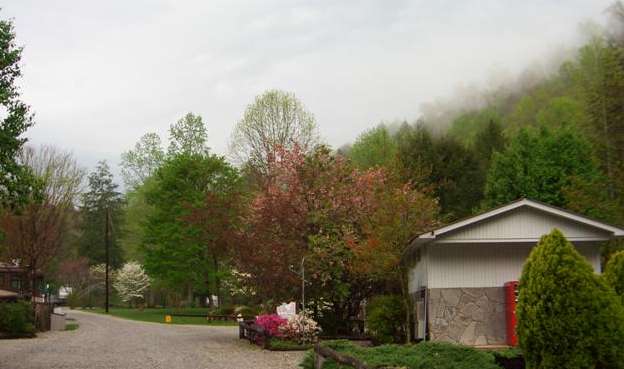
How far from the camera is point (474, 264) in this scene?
23.0 metres

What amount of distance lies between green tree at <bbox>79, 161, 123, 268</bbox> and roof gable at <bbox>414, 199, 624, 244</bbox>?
201ft

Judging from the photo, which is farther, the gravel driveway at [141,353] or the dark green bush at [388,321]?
the dark green bush at [388,321]

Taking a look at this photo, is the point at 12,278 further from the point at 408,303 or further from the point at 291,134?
the point at 408,303

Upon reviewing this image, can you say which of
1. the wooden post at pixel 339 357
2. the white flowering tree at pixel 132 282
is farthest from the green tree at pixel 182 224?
the wooden post at pixel 339 357

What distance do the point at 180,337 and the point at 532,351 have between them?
69.0 feet

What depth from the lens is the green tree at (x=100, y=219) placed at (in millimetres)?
83062

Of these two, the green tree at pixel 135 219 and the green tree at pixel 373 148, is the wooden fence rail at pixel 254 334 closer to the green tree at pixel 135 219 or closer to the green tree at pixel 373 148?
the green tree at pixel 373 148

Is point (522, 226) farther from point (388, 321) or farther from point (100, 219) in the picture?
point (100, 219)

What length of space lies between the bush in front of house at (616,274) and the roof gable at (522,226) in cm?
892

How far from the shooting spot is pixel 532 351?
11.8 metres

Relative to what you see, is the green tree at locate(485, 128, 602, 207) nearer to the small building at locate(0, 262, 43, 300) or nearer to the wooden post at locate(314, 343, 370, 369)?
the small building at locate(0, 262, 43, 300)

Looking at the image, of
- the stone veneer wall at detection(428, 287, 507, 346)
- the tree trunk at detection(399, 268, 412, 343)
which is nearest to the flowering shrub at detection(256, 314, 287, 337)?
the tree trunk at detection(399, 268, 412, 343)

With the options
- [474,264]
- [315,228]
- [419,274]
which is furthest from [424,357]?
[315,228]

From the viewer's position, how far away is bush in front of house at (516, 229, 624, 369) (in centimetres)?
1123
